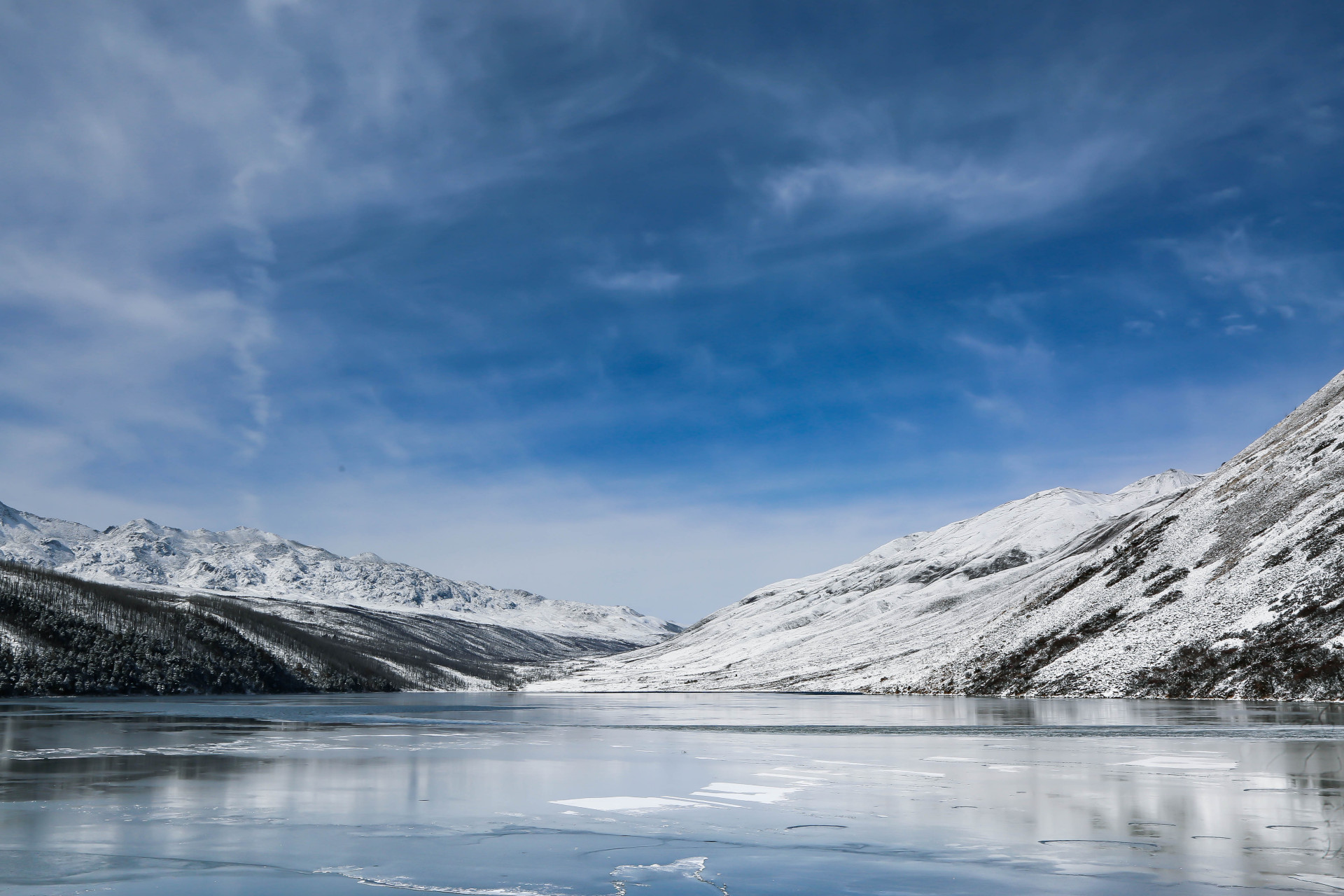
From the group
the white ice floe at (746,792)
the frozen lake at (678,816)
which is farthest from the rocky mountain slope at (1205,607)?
the white ice floe at (746,792)

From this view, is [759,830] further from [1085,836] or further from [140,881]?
[140,881]

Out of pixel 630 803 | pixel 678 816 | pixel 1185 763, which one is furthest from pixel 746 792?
pixel 1185 763

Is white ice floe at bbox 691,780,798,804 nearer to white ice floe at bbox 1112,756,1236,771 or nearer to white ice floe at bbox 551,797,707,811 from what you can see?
white ice floe at bbox 551,797,707,811

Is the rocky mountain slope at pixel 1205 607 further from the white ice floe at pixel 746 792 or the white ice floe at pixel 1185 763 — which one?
the white ice floe at pixel 746 792

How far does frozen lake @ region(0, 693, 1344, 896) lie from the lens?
12.8 m

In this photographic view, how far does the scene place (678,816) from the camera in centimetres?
1923

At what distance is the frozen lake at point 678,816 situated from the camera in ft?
42.1

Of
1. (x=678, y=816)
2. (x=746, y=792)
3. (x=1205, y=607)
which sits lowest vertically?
(x=746, y=792)

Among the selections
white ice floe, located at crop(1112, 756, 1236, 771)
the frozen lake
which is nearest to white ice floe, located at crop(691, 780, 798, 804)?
the frozen lake

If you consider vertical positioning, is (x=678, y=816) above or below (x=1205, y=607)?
below

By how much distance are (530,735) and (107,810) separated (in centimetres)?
3145

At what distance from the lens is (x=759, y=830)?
17234mm

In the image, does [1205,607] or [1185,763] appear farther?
[1205,607]

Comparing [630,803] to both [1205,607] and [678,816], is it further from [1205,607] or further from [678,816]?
[1205,607]
